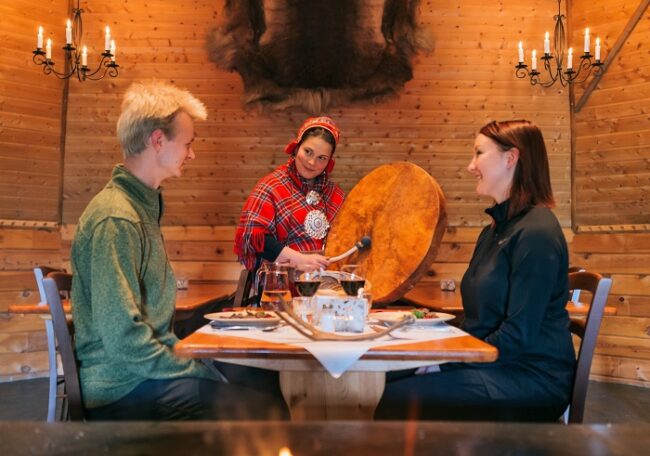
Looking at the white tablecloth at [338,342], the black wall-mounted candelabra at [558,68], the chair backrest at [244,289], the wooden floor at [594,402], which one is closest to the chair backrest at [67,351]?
the white tablecloth at [338,342]

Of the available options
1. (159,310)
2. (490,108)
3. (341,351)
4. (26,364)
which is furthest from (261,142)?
(341,351)

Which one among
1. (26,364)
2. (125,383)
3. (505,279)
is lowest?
(26,364)

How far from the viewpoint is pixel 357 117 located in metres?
4.73

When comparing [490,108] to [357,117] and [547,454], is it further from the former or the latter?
[547,454]

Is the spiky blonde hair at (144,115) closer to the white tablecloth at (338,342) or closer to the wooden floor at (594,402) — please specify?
the white tablecloth at (338,342)

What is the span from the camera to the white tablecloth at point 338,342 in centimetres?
124

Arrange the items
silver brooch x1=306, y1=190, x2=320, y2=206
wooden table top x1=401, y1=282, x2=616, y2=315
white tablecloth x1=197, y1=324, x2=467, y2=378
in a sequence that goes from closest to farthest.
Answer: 1. white tablecloth x1=197, y1=324, x2=467, y2=378
2. wooden table top x1=401, y1=282, x2=616, y2=315
3. silver brooch x1=306, y1=190, x2=320, y2=206

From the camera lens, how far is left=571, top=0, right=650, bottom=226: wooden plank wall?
4371 mm

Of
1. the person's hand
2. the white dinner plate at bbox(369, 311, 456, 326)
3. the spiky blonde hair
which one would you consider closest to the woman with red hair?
the white dinner plate at bbox(369, 311, 456, 326)

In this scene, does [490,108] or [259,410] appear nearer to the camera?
[259,410]

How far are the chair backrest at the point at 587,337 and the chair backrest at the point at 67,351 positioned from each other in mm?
1392

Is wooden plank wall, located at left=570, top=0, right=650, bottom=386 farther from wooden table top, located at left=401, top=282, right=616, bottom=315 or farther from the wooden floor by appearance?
wooden table top, located at left=401, top=282, right=616, bottom=315

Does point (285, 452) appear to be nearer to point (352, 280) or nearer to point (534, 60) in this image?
point (352, 280)

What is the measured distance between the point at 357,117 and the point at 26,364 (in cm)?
320
